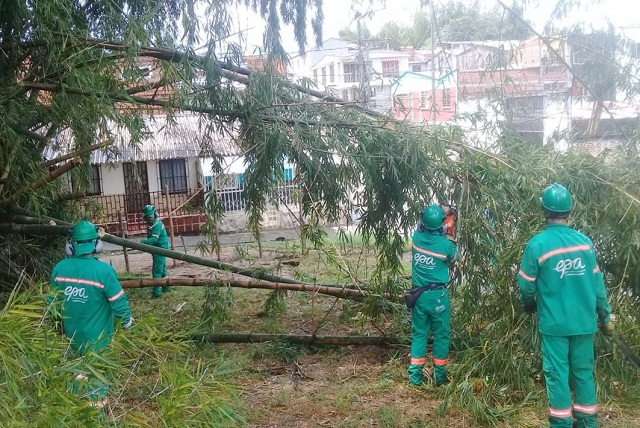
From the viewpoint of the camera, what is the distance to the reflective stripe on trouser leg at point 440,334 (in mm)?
5227

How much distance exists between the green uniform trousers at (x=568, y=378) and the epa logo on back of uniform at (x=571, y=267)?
1.35ft

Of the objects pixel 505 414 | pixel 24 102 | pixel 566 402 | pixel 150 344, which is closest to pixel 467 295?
pixel 505 414

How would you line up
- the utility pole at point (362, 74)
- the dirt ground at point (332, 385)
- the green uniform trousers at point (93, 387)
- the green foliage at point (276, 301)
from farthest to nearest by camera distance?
the green foliage at point (276, 301) < the utility pole at point (362, 74) < the dirt ground at point (332, 385) < the green uniform trousers at point (93, 387)

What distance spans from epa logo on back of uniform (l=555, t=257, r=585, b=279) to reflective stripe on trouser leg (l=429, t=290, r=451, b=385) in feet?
4.80

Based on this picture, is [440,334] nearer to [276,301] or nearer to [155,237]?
[276,301]

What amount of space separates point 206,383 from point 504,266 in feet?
8.54

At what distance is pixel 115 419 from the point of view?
2.74 metres

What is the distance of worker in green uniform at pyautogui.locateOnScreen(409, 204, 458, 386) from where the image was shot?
17.2ft

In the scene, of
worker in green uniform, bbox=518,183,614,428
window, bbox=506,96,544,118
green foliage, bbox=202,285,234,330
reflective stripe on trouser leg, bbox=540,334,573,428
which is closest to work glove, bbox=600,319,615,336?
worker in green uniform, bbox=518,183,614,428

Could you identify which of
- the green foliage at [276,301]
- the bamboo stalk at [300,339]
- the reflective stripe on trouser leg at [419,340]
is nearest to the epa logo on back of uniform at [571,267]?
the reflective stripe on trouser leg at [419,340]

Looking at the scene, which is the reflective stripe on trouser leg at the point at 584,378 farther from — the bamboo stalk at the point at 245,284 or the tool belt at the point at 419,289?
the bamboo stalk at the point at 245,284

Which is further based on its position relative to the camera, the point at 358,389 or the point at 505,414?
the point at 358,389

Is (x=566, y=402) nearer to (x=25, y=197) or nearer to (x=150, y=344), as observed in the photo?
(x=150, y=344)

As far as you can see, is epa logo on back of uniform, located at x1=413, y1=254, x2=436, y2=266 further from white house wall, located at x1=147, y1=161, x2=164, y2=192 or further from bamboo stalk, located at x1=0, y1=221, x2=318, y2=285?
white house wall, located at x1=147, y1=161, x2=164, y2=192
